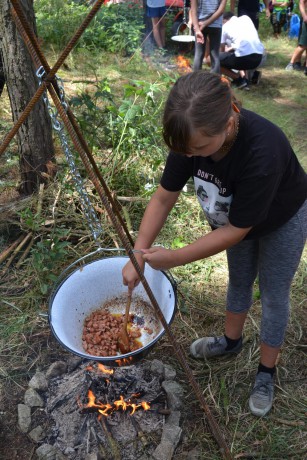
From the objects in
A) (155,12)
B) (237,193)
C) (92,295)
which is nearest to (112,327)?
(92,295)

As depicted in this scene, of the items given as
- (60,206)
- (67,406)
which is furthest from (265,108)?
(67,406)

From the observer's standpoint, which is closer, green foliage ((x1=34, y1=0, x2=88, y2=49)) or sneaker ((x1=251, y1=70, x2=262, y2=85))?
sneaker ((x1=251, y1=70, x2=262, y2=85))

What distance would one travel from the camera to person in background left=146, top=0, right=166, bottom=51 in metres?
6.47

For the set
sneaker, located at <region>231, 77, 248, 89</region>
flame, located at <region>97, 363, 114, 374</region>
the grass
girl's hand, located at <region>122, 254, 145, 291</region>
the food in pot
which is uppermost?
girl's hand, located at <region>122, 254, 145, 291</region>

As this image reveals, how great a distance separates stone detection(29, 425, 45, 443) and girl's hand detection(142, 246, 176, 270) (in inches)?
35.9

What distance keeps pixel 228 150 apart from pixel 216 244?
30 centimetres

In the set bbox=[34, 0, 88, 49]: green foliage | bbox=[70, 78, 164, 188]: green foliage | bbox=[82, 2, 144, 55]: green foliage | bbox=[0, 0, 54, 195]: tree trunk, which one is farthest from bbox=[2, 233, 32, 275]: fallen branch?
bbox=[82, 2, 144, 55]: green foliage

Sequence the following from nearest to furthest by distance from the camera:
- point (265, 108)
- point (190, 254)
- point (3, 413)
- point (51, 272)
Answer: point (190, 254)
point (3, 413)
point (51, 272)
point (265, 108)

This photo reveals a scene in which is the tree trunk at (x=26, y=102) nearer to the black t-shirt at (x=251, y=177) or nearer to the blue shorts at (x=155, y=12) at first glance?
the black t-shirt at (x=251, y=177)

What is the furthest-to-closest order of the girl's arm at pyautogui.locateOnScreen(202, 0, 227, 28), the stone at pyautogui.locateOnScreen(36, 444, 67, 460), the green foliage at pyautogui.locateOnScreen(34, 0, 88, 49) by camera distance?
the green foliage at pyautogui.locateOnScreen(34, 0, 88, 49)
the girl's arm at pyautogui.locateOnScreen(202, 0, 227, 28)
the stone at pyautogui.locateOnScreen(36, 444, 67, 460)

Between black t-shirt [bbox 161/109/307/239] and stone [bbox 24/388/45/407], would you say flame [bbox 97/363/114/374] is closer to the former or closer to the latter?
stone [bbox 24/388/45/407]

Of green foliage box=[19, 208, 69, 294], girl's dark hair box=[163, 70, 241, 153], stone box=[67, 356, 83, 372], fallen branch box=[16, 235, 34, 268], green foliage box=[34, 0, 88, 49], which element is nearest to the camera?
girl's dark hair box=[163, 70, 241, 153]

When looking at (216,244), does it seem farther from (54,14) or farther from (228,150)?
(54,14)

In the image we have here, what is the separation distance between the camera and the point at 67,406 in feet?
6.26
